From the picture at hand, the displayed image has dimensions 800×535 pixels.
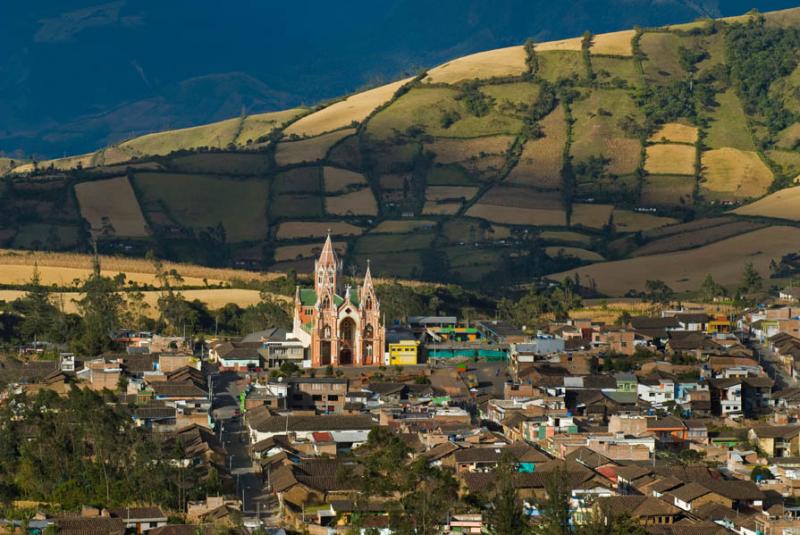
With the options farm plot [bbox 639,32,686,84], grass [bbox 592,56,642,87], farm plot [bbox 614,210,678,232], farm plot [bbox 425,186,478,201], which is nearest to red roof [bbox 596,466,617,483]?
farm plot [bbox 614,210,678,232]

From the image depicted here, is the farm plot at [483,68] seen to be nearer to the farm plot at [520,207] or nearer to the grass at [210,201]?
the farm plot at [520,207]

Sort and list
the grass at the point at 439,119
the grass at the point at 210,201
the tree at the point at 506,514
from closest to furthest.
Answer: the tree at the point at 506,514 < the grass at the point at 210,201 < the grass at the point at 439,119

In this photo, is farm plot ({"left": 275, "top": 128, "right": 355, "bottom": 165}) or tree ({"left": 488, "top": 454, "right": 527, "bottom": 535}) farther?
farm plot ({"left": 275, "top": 128, "right": 355, "bottom": 165})

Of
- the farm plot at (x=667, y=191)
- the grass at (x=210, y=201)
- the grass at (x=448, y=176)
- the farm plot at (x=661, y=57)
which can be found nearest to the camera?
the grass at (x=210, y=201)

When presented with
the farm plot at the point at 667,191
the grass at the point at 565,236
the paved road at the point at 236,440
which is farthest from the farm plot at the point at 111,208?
the paved road at the point at 236,440

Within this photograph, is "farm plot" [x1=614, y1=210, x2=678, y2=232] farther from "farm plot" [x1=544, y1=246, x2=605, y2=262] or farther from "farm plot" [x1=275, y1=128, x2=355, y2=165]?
"farm plot" [x1=275, y1=128, x2=355, y2=165]

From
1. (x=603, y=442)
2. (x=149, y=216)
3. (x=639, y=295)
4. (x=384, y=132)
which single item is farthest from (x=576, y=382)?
(x=384, y=132)
